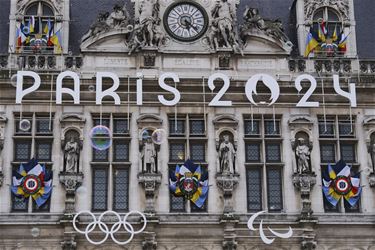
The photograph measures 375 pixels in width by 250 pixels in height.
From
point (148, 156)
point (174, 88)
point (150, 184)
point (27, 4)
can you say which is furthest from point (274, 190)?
point (27, 4)

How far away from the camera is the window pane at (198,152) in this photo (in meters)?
31.0

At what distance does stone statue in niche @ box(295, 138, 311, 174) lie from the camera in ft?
100

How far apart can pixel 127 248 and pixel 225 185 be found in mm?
4077

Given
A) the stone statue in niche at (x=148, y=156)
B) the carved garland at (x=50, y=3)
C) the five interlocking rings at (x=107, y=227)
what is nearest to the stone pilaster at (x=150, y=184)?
the stone statue in niche at (x=148, y=156)

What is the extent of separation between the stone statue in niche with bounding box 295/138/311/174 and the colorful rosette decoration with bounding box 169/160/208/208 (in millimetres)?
3387

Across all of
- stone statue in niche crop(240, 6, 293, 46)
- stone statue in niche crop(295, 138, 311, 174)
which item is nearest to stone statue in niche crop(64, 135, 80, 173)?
stone statue in niche crop(240, 6, 293, 46)

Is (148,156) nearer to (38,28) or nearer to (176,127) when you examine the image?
(176,127)

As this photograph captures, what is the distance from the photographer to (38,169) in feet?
98.8

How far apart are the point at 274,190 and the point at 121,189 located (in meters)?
5.51

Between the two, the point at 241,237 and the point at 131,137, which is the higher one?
the point at 131,137

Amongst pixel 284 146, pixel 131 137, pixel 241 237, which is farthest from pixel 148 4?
pixel 241 237

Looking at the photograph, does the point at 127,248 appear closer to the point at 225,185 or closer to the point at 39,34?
the point at 225,185

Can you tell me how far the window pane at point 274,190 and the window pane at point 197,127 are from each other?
2.86 meters

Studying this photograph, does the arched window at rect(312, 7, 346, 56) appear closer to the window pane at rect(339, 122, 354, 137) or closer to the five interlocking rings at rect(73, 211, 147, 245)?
the window pane at rect(339, 122, 354, 137)
